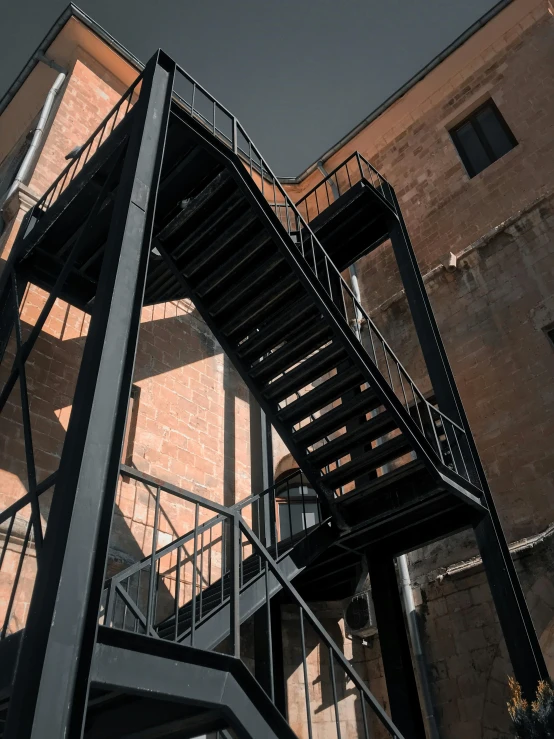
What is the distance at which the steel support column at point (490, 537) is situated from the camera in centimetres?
532

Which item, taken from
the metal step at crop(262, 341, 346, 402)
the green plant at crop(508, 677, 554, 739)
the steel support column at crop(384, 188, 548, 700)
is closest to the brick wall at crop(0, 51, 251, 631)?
the metal step at crop(262, 341, 346, 402)

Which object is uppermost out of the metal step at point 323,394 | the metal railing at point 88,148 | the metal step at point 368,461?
the metal railing at point 88,148

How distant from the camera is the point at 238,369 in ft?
21.5

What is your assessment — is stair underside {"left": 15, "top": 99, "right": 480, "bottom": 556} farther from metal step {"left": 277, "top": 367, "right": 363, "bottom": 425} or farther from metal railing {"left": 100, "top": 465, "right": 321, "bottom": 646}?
metal railing {"left": 100, "top": 465, "right": 321, "bottom": 646}

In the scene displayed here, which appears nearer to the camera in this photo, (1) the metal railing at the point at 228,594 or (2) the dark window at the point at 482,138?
(1) the metal railing at the point at 228,594

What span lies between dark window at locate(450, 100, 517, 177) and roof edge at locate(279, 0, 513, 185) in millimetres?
1380

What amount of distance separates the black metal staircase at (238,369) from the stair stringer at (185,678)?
0.04 ft

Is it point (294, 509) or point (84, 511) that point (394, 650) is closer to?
point (294, 509)

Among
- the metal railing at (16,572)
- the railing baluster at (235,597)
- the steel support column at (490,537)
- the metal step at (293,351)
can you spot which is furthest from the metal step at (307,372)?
the metal railing at (16,572)

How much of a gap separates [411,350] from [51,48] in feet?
29.0

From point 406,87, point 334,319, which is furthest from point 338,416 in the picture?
point 406,87

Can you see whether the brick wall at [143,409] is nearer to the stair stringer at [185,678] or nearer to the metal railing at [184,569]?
the metal railing at [184,569]

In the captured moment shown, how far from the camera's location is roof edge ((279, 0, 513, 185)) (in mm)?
11570

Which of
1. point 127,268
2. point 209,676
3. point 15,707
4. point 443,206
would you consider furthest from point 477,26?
point 15,707
